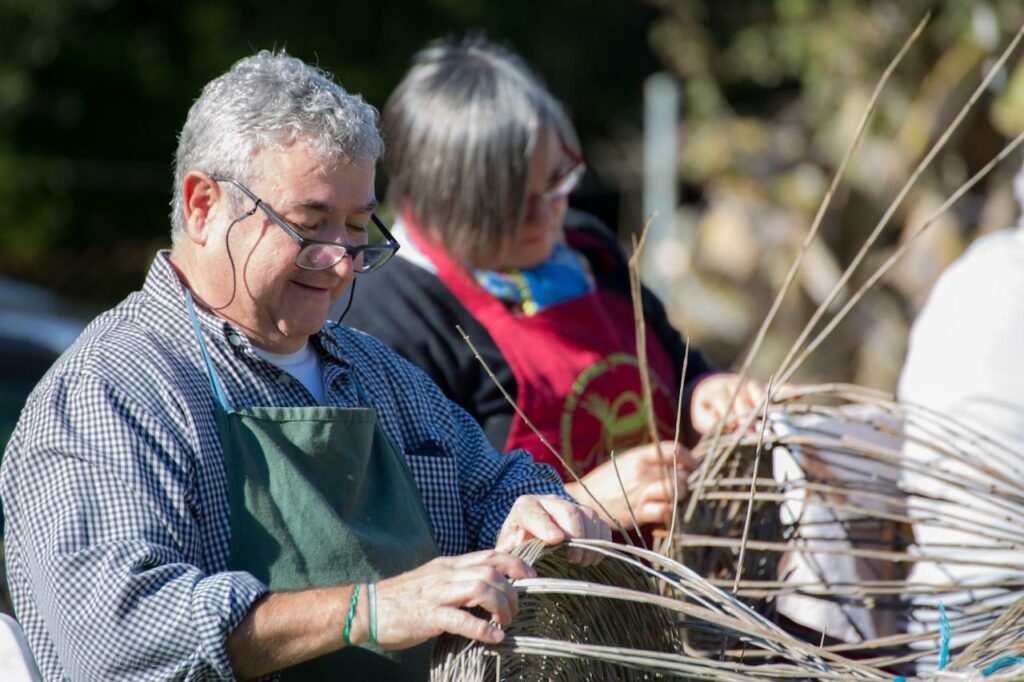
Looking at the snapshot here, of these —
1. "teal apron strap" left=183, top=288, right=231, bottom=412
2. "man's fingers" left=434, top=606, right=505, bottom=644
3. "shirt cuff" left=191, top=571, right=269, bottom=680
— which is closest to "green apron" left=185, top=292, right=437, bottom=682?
"teal apron strap" left=183, top=288, right=231, bottom=412

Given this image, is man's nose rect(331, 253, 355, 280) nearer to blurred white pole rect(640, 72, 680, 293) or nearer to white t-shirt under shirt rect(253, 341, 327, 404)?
white t-shirt under shirt rect(253, 341, 327, 404)

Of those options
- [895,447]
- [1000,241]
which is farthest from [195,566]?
[1000,241]

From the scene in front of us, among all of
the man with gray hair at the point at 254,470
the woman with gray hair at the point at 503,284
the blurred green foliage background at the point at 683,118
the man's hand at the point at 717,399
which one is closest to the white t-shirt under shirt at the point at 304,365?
the man with gray hair at the point at 254,470

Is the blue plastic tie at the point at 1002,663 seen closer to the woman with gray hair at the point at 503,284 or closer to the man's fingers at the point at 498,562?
the man's fingers at the point at 498,562

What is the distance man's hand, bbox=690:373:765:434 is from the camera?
2.23 meters

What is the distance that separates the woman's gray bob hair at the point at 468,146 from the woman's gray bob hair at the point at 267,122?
71cm

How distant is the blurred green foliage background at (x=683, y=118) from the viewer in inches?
228

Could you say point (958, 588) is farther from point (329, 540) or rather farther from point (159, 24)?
point (159, 24)

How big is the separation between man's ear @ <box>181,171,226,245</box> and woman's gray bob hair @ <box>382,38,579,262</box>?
817 millimetres

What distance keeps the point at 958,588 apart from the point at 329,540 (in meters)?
0.92

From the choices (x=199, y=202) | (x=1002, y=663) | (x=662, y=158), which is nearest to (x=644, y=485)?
(x=1002, y=663)

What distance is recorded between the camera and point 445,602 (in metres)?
1.28

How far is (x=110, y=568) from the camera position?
1326 mm

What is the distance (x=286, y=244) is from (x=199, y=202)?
0.14 meters
